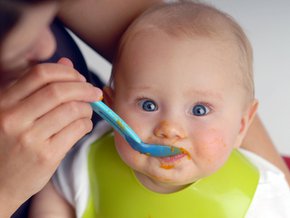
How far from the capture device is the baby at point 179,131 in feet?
2.32

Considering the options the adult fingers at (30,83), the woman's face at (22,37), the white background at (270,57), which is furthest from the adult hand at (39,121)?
the white background at (270,57)

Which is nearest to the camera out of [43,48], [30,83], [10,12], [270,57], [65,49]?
[10,12]

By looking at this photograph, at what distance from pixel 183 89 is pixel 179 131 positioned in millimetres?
54

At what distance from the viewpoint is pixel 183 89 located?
2.30ft

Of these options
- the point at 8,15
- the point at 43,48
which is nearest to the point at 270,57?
the point at 43,48

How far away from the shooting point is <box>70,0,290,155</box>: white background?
1369 mm

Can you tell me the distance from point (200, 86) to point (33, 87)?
0.21 m

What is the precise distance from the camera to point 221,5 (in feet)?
4.69

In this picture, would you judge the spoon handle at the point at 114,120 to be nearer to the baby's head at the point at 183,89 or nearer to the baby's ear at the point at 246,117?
the baby's head at the point at 183,89

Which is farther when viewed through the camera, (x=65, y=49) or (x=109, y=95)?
(x=65, y=49)

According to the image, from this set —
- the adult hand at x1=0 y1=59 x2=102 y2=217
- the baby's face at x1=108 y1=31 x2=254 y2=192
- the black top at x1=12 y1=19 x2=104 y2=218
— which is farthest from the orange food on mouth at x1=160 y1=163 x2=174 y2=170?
the black top at x1=12 y1=19 x2=104 y2=218

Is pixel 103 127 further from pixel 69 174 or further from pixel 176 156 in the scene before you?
pixel 176 156

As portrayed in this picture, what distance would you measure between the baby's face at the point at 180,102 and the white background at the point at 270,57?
65 cm

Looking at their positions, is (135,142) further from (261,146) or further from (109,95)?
(261,146)
